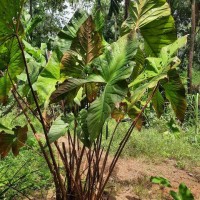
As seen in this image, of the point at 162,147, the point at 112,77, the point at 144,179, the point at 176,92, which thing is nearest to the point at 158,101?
the point at 176,92

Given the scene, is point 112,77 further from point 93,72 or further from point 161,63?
point 161,63

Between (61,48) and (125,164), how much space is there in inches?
89.3

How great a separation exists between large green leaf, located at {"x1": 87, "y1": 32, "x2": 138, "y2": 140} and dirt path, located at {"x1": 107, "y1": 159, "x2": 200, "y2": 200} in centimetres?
150

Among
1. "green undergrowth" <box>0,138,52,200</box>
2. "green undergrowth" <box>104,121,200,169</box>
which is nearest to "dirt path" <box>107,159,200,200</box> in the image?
"green undergrowth" <box>104,121,200,169</box>

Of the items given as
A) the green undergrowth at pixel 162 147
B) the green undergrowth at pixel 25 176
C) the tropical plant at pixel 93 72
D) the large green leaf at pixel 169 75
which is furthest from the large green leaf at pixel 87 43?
the green undergrowth at pixel 162 147

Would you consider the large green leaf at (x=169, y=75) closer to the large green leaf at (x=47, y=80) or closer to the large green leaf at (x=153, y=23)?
the large green leaf at (x=153, y=23)

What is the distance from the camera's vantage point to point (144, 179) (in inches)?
135

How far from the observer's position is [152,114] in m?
6.84

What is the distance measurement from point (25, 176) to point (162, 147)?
263 centimetres

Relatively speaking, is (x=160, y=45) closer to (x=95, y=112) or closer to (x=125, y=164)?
(x=95, y=112)

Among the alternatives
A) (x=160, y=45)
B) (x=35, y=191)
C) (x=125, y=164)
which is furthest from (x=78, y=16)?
(x=125, y=164)

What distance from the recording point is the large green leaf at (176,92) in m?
1.72

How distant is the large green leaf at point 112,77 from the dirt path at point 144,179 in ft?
4.93

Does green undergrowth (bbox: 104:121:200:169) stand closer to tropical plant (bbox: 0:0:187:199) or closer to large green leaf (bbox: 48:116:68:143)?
tropical plant (bbox: 0:0:187:199)
